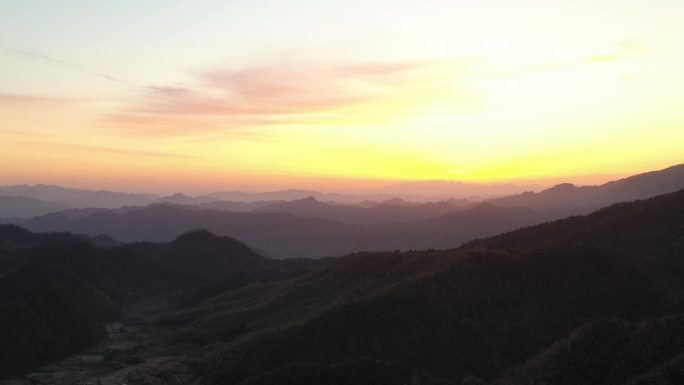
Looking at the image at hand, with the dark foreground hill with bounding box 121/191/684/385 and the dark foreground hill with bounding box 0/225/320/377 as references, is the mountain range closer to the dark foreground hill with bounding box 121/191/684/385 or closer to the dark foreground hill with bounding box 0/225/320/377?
the dark foreground hill with bounding box 121/191/684/385

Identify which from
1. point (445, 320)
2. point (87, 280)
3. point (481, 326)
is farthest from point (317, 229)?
point (481, 326)

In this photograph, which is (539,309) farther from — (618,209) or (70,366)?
(70,366)

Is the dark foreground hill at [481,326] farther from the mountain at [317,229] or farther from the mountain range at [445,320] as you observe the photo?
the mountain at [317,229]

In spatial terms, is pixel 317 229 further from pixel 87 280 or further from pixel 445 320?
pixel 445 320

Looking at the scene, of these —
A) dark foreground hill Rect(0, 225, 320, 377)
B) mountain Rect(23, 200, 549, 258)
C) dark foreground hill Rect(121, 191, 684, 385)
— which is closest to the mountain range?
dark foreground hill Rect(121, 191, 684, 385)

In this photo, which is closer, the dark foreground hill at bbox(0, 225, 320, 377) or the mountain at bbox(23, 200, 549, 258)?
the dark foreground hill at bbox(0, 225, 320, 377)

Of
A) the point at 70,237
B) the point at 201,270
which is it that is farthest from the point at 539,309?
the point at 70,237
